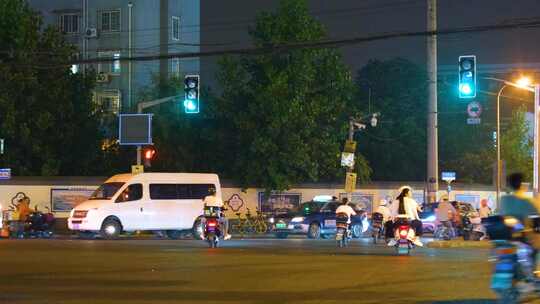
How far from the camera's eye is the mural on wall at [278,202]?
4616 centimetres

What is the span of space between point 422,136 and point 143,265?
5282 centimetres

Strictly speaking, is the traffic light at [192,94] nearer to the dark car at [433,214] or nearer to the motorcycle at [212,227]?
the motorcycle at [212,227]

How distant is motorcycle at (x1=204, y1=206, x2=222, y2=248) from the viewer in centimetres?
2783

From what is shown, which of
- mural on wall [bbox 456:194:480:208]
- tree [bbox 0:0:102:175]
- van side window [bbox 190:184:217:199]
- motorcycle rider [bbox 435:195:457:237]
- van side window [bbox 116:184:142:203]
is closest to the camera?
motorcycle rider [bbox 435:195:457:237]

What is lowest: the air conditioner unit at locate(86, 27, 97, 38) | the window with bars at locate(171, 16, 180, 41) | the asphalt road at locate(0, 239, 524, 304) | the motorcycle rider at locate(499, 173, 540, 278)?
the asphalt road at locate(0, 239, 524, 304)

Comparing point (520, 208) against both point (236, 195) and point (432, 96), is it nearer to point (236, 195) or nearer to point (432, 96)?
point (432, 96)

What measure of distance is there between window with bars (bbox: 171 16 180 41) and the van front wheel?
123 ft

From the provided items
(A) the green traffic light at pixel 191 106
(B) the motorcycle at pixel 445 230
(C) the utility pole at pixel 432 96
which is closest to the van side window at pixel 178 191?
(A) the green traffic light at pixel 191 106

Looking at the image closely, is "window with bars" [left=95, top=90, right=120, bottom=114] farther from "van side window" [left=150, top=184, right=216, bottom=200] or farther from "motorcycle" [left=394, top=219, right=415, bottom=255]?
"motorcycle" [left=394, top=219, right=415, bottom=255]

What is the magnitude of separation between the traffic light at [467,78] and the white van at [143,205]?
36.5ft

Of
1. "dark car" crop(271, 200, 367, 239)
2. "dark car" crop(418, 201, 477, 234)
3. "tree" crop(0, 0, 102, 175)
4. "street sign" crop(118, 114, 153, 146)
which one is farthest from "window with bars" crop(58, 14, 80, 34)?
"dark car" crop(418, 201, 477, 234)

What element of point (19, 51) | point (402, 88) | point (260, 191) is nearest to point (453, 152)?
point (402, 88)

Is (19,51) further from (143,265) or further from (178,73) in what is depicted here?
(143,265)

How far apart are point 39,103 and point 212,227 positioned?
22.8 meters
